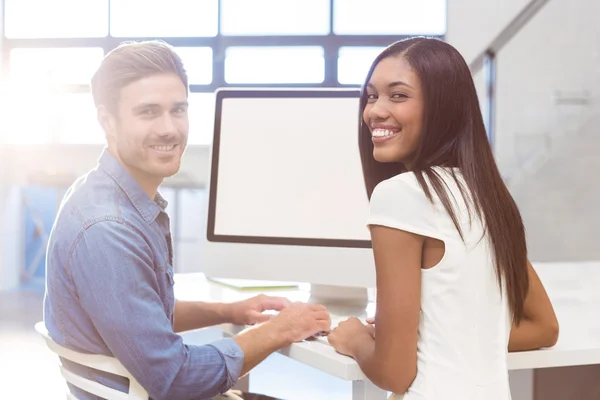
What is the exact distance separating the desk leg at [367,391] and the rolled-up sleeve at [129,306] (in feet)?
0.82

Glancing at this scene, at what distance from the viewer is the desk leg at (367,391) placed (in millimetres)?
956

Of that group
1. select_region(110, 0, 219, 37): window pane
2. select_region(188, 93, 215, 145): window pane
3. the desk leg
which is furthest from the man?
select_region(110, 0, 219, 37): window pane

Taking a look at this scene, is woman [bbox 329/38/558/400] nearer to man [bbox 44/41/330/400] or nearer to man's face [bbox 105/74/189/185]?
man [bbox 44/41/330/400]

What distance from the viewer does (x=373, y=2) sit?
18.0 feet

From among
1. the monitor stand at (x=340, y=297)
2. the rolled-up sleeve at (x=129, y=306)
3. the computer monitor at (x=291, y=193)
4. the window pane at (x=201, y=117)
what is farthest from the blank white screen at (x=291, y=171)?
the window pane at (x=201, y=117)

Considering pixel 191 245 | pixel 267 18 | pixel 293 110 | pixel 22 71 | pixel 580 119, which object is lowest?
pixel 191 245

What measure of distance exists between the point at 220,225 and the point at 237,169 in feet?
0.44

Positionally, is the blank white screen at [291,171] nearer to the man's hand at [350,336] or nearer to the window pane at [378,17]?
the man's hand at [350,336]

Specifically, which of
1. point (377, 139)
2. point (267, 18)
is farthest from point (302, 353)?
point (267, 18)

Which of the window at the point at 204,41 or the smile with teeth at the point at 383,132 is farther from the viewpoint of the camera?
the window at the point at 204,41

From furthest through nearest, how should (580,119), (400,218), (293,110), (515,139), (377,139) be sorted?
(515,139) < (580,119) < (293,110) < (377,139) < (400,218)

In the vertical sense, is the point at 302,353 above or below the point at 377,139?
below

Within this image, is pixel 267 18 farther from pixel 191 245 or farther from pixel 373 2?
pixel 191 245

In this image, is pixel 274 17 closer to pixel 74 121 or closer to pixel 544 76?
pixel 74 121
